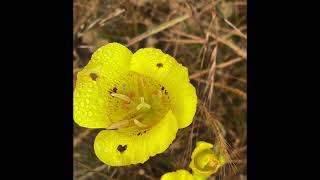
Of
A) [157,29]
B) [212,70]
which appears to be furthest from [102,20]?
[212,70]

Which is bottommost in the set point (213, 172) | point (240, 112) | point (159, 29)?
point (213, 172)

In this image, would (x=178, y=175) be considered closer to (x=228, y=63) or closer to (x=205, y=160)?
(x=205, y=160)

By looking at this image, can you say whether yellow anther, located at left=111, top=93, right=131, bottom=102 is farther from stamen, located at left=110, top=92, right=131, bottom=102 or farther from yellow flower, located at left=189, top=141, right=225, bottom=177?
yellow flower, located at left=189, top=141, right=225, bottom=177

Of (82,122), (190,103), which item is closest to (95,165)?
(82,122)

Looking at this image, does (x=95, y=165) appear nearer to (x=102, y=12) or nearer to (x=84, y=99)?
(x=84, y=99)

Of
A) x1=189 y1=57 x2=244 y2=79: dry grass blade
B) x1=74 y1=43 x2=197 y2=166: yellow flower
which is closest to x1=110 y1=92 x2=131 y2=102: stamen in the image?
x1=74 y1=43 x2=197 y2=166: yellow flower

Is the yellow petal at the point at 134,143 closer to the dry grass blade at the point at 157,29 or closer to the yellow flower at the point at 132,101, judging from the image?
the yellow flower at the point at 132,101

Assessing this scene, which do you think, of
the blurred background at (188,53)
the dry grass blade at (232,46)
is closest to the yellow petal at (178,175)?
the blurred background at (188,53)
